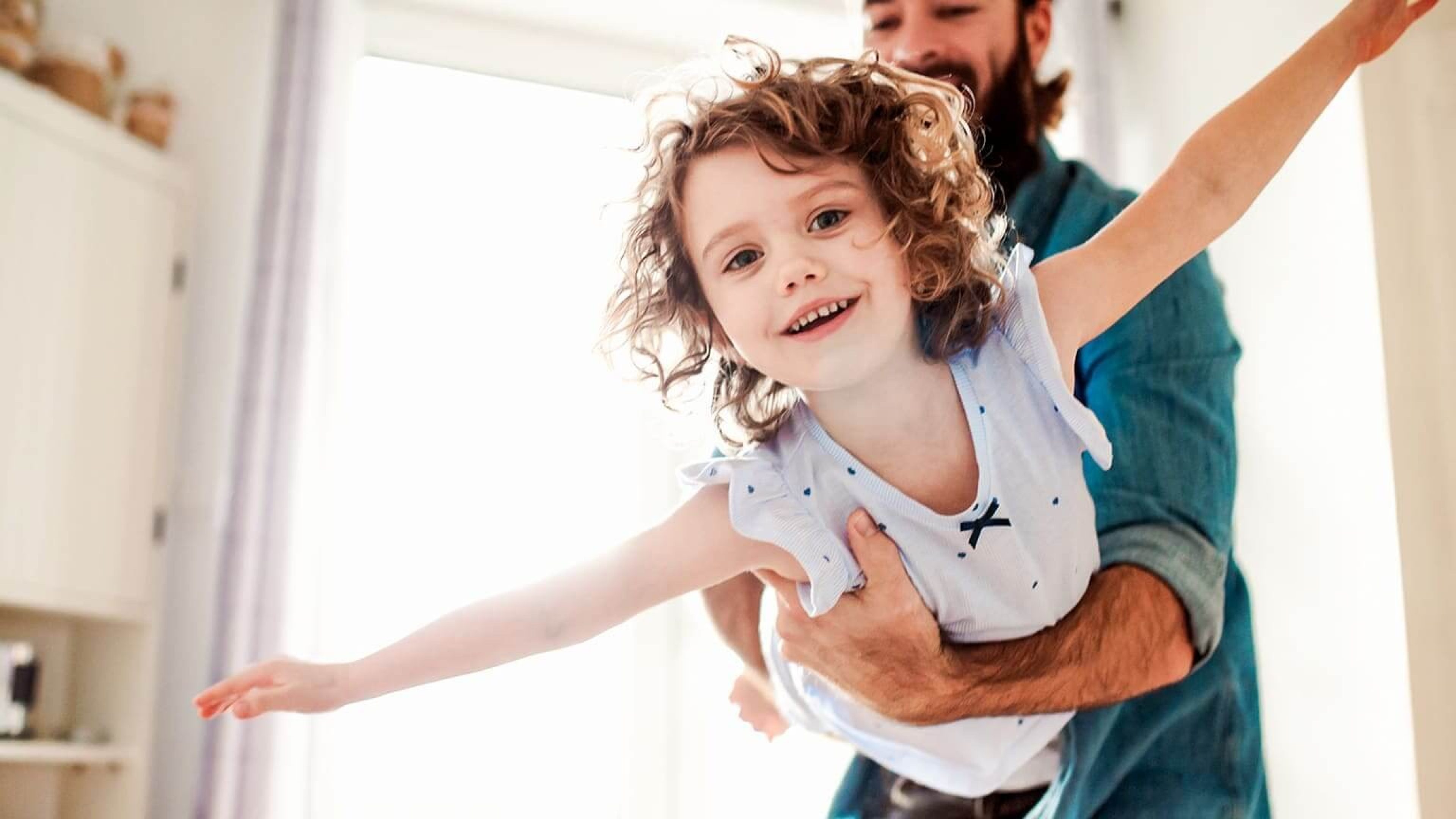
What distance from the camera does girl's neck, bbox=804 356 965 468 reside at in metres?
1.23

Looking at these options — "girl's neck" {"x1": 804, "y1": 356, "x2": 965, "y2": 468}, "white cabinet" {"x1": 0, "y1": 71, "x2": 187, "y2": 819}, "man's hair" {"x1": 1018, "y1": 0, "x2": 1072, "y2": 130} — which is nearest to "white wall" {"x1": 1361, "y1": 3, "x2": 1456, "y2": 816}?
"man's hair" {"x1": 1018, "y1": 0, "x2": 1072, "y2": 130}

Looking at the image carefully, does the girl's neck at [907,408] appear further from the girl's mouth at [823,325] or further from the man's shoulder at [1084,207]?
the man's shoulder at [1084,207]

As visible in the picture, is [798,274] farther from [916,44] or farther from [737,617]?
[916,44]

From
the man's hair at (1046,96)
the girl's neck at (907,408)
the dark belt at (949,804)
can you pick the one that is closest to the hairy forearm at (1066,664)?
the dark belt at (949,804)

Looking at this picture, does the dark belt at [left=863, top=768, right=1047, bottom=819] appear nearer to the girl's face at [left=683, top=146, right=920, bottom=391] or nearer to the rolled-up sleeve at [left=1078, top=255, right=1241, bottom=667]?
the rolled-up sleeve at [left=1078, top=255, right=1241, bottom=667]

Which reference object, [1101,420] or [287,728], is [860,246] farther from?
[287,728]

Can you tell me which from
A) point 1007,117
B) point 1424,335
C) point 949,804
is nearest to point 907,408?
point 949,804

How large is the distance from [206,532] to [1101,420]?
2.08 m

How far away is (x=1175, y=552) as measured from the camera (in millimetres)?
1391

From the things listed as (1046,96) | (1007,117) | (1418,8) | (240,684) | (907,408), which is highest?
(1046,96)

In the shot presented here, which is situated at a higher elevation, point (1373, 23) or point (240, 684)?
point (1373, 23)

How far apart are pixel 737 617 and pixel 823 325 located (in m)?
0.62

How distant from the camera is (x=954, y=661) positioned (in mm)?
1306

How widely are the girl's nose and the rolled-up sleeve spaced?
1.60ft
